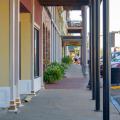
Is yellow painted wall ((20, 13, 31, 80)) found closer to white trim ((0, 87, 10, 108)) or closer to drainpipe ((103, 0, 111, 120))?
white trim ((0, 87, 10, 108))

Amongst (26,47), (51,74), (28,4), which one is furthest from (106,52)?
(51,74)

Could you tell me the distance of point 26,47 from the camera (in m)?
17.0

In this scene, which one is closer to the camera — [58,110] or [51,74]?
[58,110]

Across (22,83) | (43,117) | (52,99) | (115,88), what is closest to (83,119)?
(43,117)

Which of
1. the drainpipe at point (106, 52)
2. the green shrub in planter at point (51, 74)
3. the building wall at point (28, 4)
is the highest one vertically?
the building wall at point (28, 4)

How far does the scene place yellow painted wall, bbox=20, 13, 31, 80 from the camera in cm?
1688

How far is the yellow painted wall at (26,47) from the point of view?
1688cm

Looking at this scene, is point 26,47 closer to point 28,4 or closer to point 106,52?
point 28,4

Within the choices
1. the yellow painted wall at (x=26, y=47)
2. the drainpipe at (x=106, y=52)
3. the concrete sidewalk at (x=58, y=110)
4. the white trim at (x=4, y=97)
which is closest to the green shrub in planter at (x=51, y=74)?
the yellow painted wall at (x=26, y=47)

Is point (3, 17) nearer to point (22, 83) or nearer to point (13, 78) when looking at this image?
point (13, 78)

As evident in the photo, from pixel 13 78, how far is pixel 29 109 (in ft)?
3.44

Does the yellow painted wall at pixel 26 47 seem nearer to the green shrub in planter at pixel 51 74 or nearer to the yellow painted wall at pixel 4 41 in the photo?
the yellow painted wall at pixel 4 41

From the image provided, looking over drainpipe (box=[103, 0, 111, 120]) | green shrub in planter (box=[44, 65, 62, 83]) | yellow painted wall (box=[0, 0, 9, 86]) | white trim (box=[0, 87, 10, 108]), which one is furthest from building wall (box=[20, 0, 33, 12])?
green shrub in planter (box=[44, 65, 62, 83])

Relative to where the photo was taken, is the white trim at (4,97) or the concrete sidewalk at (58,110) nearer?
the concrete sidewalk at (58,110)
